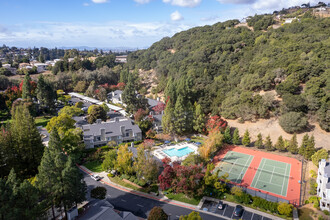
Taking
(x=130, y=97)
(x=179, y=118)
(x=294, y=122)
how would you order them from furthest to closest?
(x=130, y=97) < (x=179, y=118) < (x=294, y=122)

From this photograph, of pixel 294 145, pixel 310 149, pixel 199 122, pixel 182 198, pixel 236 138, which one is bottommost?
pixel 182 198

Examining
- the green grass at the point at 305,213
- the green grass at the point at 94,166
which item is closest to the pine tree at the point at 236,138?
the green grass at the point at 305,213

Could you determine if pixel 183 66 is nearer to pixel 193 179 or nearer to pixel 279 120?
pixel 279 120

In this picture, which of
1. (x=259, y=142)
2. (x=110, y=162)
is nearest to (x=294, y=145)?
(x=259, y=142)

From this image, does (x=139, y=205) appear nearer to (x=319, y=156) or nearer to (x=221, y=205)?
(x=221, y=205)

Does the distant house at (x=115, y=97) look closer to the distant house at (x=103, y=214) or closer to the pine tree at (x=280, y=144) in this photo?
the pine tree at (x=280, y=144)

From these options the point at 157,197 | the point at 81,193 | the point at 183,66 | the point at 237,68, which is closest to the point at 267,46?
the point at 237,68
